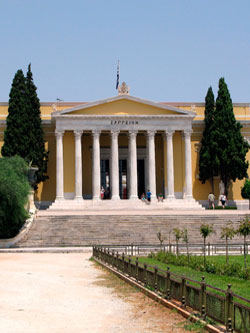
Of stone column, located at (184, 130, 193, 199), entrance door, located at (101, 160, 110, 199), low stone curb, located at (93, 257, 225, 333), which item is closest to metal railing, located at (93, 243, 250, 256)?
low stone curb, located at (93, 257, 225, 333)

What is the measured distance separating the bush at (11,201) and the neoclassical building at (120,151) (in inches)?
543

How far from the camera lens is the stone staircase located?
113 feet

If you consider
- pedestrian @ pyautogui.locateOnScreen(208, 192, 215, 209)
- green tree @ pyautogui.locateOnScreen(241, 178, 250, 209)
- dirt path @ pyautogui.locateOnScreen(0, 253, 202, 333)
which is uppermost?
green tree @ pyautogui.locateOnScreen(241, 178, 250, 209)

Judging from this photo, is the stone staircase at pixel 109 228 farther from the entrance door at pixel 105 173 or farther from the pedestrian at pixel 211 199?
the entrance door at pixel 105 173

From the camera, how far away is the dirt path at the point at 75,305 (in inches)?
416

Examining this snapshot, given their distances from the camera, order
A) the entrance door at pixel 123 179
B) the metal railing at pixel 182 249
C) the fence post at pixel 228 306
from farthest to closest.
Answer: the entrance door at pixel 123 179, the metal railing at pixel 182 249, the fence post at pixel 228 306

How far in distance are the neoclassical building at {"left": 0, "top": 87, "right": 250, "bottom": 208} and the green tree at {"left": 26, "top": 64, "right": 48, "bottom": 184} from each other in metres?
1.35

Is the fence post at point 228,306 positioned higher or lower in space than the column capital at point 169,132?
lower

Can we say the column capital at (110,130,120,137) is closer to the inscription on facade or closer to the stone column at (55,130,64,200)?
the inscription on facade

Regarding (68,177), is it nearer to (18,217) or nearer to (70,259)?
(18,217)

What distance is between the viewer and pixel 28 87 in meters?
50.2

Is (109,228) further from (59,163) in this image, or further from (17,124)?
(17,124)

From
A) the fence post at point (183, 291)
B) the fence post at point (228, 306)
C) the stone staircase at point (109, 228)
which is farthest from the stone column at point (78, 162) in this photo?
the fence post at point (228, 306)

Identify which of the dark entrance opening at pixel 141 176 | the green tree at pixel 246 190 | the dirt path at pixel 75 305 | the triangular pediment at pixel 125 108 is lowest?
the dirt path at pixel 75 305
